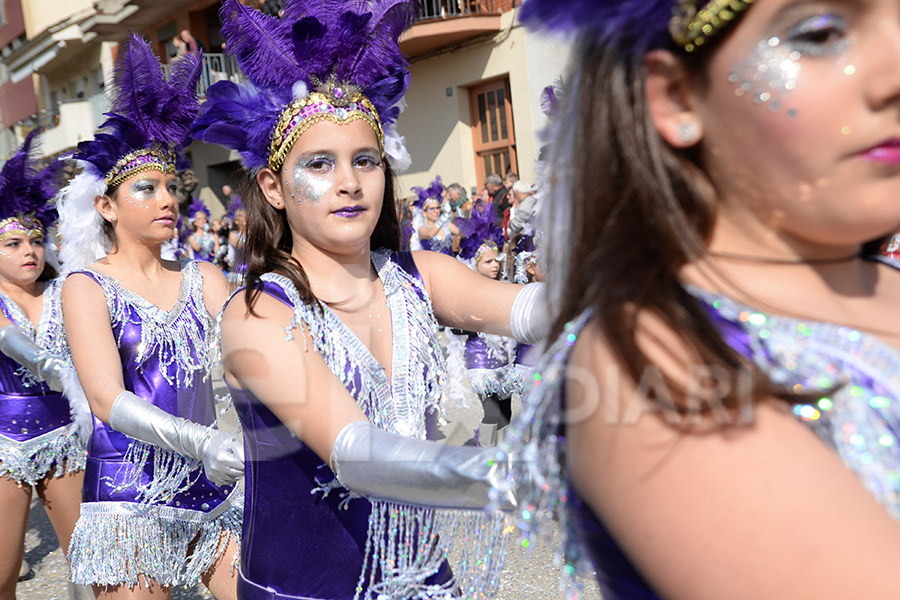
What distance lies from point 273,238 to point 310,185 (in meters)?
0.20

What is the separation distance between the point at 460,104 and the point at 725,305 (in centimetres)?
1430

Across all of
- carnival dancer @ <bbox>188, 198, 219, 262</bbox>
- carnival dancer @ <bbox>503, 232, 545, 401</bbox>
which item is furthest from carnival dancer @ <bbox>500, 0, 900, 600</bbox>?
carnival dancer @ <bbox>188, 198, 219, 262</bbox>

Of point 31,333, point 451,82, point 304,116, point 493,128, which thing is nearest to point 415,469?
point 304,116

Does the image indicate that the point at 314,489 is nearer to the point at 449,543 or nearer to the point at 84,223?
the point at 449,543

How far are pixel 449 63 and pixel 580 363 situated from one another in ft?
47.5

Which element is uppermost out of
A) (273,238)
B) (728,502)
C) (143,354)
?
(273,238)

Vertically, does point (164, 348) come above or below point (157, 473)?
above

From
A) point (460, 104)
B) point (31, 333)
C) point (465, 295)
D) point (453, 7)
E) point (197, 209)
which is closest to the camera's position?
point (465, 295)

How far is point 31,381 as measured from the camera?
421 centimetres

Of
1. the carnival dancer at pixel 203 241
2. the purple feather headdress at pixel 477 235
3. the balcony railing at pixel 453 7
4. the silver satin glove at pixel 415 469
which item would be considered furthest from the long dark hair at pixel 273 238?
the balcony railing at pixel 453 7

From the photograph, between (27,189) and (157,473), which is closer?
(157,473)

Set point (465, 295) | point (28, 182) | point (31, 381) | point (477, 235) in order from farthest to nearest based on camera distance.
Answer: point (477, 235), point (28, 182), point (31, 381), point (465, 295)

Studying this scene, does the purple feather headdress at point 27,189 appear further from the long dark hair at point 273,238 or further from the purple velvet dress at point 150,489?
the long dark hair at point 273,238

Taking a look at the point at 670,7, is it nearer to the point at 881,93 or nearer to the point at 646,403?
the point at 881,93
